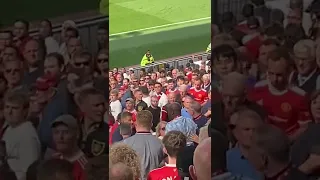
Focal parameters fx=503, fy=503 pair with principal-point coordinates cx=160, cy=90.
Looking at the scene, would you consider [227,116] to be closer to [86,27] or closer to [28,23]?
[86,27]

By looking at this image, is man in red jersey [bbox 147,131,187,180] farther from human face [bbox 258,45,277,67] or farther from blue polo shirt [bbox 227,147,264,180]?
human face [bbox 258,45,277,67]

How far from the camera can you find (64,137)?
277 centimetres

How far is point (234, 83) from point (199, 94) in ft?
7.47

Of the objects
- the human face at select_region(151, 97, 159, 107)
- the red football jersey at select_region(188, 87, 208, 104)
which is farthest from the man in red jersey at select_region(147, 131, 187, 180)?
the human face at select_region(151, 97, 159, 107)

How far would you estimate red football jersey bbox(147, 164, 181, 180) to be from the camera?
13.3ft

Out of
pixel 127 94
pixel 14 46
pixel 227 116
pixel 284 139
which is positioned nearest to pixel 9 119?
pixel 14 46

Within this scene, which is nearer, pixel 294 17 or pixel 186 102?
Result: pixel 294 17

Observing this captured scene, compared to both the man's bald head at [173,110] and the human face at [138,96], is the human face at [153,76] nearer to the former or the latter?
the human face at [138,96]

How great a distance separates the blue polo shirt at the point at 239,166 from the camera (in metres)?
2.46

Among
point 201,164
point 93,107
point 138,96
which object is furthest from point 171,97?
point 93,107

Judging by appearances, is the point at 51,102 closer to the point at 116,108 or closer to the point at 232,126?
the point at 232,126

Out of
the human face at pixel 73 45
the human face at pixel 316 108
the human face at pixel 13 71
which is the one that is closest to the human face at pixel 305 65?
the human face at pixel 316 108

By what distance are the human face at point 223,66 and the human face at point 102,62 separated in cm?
60

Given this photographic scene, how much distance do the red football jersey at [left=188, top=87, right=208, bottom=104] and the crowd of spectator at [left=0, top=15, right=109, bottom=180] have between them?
80.8 inches
